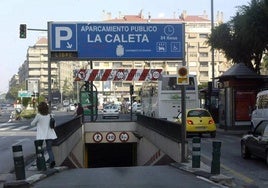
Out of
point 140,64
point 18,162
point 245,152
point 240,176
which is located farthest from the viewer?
point 140,64

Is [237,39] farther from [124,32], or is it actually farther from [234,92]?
[124,32]

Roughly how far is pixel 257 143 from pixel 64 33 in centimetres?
918

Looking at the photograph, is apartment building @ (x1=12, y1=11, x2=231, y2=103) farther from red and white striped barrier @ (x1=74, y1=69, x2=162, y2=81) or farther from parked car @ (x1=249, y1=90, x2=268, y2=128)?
red and white striped barrier @ (x1=74, y1=69, x2=162, y2=81)

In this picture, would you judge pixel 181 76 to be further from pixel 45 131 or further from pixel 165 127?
pixel 165 127

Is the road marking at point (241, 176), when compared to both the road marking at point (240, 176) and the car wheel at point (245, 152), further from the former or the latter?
the car wheel at point (245, 152)

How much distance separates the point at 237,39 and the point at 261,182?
1047 inches

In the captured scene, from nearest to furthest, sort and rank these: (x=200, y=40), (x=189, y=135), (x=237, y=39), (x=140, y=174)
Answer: (x=140, y=174)
(x=189, y=135)
(x=237, y=39)
(x=200, y=40)

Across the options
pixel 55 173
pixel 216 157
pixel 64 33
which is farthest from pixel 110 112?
pixel 216 157

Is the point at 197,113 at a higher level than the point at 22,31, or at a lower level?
lower

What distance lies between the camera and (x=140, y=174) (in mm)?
13500

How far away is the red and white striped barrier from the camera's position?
2450cm

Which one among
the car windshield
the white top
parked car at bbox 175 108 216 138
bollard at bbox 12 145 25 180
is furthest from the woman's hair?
the car windshield

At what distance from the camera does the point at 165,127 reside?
18859 millimetres

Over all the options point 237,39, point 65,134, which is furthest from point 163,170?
point 237,39
